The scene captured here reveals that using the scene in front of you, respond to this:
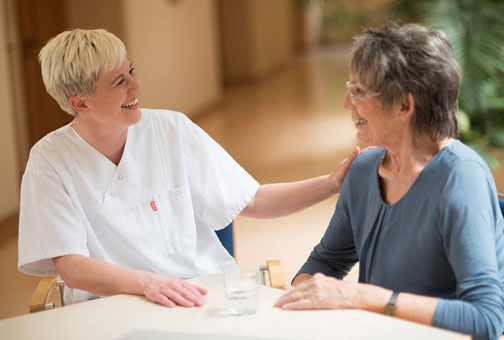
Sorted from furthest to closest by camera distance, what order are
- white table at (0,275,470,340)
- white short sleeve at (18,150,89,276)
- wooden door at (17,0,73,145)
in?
wooden door at (17,0,73,145)
white short sleeve at (18,150,89,276)
white table at (0,275,470,340)

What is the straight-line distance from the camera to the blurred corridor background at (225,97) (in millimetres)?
5121

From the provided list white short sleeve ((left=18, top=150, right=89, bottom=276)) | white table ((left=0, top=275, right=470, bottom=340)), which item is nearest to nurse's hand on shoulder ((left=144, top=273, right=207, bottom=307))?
white table ((left=0, top=275, right=470, bottom=340))

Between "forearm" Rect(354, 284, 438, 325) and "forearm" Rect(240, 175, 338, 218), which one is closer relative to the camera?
"forearm" Rect(354, 284, 438, 325)

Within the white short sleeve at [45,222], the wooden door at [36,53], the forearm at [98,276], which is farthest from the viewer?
the wooden door at [36,53]

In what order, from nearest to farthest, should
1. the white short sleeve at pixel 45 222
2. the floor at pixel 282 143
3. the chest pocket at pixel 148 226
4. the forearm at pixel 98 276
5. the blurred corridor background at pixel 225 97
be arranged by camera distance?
the forearm at pixel 98 276, the white short sleeve at pixel 45 222, the chest pocket at pixel 148 226, the floor at pixel 282 143, the blurred corridor background at pixel 225 97

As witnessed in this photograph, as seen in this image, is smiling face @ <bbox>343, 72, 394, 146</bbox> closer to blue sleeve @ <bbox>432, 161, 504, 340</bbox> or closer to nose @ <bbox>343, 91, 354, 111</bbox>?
nose @ <bbox>343, 91, 354, 111</bbox>

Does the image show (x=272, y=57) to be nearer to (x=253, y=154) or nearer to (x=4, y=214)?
(x=253, y=154)

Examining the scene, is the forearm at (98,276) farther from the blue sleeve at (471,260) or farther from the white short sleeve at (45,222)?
the blue sleeve at (471,260)

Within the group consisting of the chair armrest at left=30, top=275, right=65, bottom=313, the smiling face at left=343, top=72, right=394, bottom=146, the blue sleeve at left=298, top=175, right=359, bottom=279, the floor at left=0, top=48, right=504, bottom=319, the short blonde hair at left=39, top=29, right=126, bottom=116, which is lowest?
the floor at left=0, top=48, right=504, bottom=319

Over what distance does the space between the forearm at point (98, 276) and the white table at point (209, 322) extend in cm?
5

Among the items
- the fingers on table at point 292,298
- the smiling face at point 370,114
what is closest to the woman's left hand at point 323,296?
the fingers on table at point 292,298

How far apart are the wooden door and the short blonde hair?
5297 mm

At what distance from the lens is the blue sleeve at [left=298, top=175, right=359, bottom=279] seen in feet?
7.15

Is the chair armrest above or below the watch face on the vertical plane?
below
